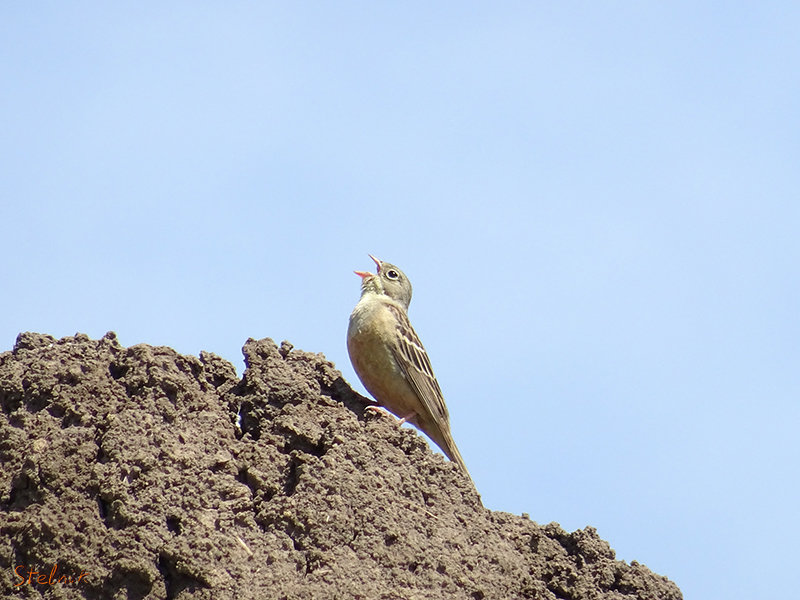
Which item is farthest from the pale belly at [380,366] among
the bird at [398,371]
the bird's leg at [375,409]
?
the bird's leg at [375,409]

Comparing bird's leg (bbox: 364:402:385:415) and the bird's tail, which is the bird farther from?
bird's leg (bbox: 364:402:385:415)

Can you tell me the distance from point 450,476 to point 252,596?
59.4 inches

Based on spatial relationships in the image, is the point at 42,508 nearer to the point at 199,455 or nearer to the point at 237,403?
the point at 199,455

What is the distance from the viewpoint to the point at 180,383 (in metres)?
6.05

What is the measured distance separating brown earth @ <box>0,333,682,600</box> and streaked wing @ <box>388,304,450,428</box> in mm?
1680

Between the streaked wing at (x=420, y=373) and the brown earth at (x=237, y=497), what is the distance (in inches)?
66.2

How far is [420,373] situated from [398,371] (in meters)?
0.16

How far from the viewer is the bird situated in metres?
8.47

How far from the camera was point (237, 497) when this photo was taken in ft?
19.1

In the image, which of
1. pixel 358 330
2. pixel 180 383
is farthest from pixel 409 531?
pixel 358 330

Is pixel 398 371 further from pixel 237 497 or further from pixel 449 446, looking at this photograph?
pixel 237 497

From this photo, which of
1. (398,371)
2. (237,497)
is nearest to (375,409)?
(237,497)

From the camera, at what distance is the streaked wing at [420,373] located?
8.48 meters

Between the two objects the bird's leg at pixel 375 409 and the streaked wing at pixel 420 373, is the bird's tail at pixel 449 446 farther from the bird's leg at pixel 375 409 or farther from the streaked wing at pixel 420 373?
the bird's leg at pixel 375 409
